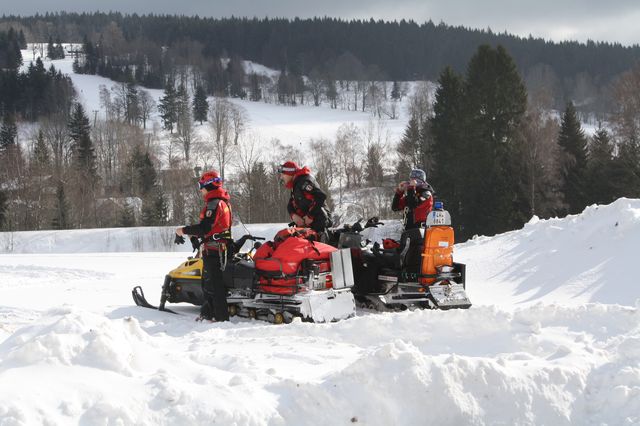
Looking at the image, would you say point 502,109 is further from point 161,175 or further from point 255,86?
point 255,86

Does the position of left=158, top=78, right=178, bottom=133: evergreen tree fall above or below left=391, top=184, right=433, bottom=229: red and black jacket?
above

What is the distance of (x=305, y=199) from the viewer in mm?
9430

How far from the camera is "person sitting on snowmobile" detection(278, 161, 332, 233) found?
9.42 m

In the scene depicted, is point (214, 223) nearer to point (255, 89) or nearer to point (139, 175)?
point (139, 175)

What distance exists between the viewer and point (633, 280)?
1073cm

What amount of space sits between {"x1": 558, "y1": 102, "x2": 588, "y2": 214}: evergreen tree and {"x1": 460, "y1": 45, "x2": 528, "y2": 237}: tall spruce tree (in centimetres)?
236

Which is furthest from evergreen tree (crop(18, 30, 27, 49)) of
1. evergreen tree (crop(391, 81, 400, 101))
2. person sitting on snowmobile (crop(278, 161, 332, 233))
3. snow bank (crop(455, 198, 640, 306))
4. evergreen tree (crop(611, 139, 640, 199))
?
person sitting on snowmobile (crop(278, 161, 332, 233))

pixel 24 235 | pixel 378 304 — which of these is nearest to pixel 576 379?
pixel 378 304

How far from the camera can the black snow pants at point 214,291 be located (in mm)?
8672

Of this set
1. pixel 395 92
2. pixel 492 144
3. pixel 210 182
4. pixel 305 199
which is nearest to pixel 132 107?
pixel 395 92

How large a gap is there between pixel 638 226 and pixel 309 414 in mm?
9903

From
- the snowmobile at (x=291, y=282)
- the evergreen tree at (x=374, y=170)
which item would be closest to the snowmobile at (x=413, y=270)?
the snowmobile at (x=291, y=282)

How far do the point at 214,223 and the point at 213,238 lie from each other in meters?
0.21

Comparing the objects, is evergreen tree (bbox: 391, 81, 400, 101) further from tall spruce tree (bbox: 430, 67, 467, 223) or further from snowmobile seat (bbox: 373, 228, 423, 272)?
snowmobile seat (bbox: 373, 228, 423, 272)
